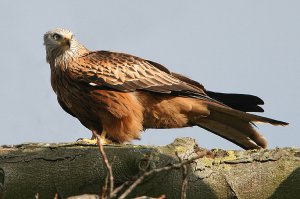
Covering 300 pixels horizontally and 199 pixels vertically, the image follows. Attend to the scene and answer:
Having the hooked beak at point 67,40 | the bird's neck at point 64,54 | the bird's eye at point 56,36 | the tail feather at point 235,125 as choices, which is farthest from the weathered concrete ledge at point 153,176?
the bird's eye at point 56,36

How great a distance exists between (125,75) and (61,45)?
1.06 m

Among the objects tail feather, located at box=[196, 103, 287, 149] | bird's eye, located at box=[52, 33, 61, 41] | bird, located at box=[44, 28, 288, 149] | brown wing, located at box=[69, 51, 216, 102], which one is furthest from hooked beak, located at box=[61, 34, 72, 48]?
tail feather, located at box=[196, 103, 287, 149]

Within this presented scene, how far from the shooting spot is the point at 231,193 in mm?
4777

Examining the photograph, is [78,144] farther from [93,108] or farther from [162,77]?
[162,77]

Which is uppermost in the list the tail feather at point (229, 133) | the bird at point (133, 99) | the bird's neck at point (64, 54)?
the bird's neck at point (64, 54)

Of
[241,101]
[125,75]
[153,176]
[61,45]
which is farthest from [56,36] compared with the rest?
[153,176]

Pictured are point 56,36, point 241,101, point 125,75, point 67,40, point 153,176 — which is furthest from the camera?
point 56,36

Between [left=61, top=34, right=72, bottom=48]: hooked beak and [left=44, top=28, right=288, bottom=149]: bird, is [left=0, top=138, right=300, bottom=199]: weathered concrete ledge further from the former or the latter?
[left=61, top=34, right=72, bottom=48]: hooked beak

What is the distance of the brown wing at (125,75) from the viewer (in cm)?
901

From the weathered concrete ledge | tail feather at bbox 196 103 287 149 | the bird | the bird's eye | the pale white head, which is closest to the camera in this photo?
the weathered concrete ledge

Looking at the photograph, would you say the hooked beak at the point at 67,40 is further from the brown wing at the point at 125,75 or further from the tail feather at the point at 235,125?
the tail feather at the point at 235,125

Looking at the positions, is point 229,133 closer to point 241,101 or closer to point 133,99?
point 241,101

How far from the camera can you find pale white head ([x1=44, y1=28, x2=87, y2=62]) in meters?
9.55

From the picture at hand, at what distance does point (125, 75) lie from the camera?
30.7 feet
